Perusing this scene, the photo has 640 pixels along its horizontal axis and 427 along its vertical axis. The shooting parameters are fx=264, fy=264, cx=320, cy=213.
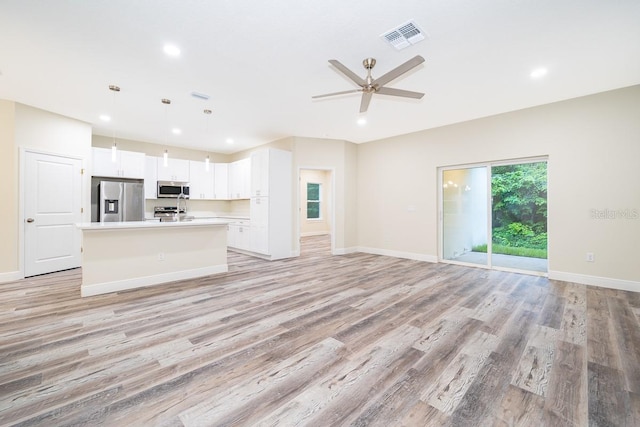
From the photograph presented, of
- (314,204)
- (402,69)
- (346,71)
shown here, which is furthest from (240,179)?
(402,69)

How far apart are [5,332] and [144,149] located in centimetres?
535

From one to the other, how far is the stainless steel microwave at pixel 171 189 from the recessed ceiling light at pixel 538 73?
7270 millimetres

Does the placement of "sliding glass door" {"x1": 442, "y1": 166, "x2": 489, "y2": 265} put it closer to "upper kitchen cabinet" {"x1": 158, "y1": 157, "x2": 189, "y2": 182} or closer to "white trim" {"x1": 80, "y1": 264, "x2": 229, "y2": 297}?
"white trim" {"x1": 80, "y1": 264, "x2": 229, "y2": 297}

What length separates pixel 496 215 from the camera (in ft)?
16.4

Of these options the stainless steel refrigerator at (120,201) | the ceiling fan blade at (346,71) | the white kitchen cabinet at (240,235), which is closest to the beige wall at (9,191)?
the stainless steel refrigerator at (120,201)

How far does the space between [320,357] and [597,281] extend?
455 cm

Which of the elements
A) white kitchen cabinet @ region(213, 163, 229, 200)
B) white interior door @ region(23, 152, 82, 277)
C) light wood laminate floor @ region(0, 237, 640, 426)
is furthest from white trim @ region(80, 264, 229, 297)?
white kitchen cabinet @ region(213, 163, 229, 200)

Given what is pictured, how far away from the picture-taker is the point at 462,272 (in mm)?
4785

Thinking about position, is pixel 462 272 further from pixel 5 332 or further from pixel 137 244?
pixel 5 332

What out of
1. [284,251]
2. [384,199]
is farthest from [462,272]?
[284,251]

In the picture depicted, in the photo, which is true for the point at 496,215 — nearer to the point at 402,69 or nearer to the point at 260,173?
the point at 402,69

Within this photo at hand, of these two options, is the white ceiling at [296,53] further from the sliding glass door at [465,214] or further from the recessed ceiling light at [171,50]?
the sliding glass door at [465,214]

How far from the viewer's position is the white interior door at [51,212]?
4477 millimetres

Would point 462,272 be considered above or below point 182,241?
below
